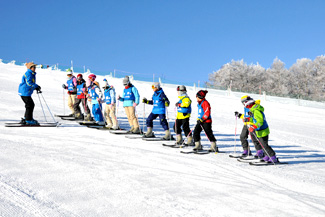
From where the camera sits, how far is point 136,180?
6332 millimetres

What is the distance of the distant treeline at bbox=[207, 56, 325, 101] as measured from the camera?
258 ft

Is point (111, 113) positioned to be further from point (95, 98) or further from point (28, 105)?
point (28, 105)

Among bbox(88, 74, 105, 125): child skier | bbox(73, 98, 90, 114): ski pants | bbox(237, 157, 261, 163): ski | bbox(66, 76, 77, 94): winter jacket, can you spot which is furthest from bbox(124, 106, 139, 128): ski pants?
bbox(237, 157, 261, 163): ski

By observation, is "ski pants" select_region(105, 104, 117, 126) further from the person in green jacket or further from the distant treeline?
the distant treeline

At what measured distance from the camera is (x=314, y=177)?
8258 mm

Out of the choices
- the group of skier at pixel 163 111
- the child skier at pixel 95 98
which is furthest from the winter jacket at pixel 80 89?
the child skier at pixel 95 98

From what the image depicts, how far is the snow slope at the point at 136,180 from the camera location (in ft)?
16.7

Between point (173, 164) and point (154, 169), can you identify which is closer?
point (154, 169)

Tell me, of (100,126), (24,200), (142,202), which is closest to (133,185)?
(142,202)

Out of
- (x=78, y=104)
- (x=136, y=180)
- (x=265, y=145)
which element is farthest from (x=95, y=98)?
(x=136, y=180)

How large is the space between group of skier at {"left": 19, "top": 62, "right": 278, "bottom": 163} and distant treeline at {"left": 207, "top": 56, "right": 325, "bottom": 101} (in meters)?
66.7

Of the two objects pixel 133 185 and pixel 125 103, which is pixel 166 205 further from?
pixel 125 103

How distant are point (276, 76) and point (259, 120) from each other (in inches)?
2985

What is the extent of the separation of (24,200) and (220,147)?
760 cm
